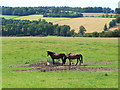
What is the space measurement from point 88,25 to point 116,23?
1792cm

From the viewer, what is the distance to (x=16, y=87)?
17516mm

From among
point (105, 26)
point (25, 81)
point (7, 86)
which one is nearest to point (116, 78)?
point (25, 81)

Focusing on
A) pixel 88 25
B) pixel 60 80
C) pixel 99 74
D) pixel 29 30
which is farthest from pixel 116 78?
pixel 88 25

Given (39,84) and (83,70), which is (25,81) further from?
(83,70)

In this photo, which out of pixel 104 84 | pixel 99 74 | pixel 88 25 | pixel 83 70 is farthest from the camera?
pixel 88 25

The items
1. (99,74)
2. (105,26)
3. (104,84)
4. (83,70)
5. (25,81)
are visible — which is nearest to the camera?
(104,84)

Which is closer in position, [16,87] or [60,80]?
[16,87]

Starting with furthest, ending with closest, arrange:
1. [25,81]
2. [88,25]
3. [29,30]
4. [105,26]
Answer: [88,25] < [105,26] < [29,30] < [25,81]

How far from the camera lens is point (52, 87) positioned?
57.7 feet

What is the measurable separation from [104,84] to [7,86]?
23.0ft

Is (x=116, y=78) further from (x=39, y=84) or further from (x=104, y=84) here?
(x=39, y=84)

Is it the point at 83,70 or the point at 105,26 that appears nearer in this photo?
the point at 83,70

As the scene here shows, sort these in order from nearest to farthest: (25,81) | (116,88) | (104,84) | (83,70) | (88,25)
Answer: (116,88), (104,84), (25,81), (83,70), (88,25)

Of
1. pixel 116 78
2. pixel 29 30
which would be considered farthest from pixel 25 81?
pixel 29 30
